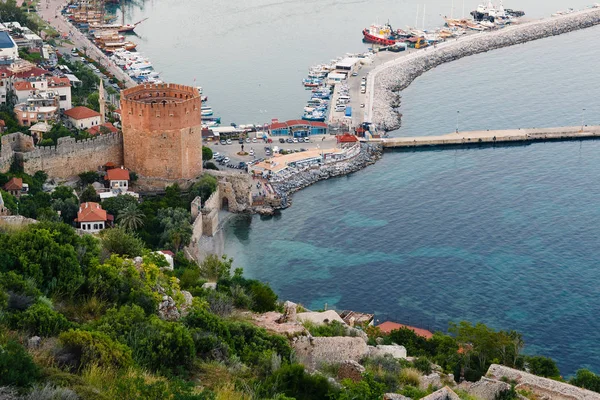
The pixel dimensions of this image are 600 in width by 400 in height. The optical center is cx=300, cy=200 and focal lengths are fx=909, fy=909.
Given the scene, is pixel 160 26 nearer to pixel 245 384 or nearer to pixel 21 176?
pixel 21 176

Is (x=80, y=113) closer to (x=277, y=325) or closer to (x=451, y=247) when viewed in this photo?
(x=451, y=247)

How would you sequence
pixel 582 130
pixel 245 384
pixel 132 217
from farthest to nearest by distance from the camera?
1. pixel 582 130
2. pixel 132 217
3. pixel 245 384

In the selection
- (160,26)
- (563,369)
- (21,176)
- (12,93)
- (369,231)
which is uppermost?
(160,26)

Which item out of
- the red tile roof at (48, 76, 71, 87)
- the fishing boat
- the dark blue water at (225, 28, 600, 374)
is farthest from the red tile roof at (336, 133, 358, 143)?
the fishing boat

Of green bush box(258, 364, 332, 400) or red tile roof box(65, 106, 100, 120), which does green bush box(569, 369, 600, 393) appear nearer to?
green bush box(258, 364, 332, 400)

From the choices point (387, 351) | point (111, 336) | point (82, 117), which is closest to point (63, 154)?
point (82, 117)

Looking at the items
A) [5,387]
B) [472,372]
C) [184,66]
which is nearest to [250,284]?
[472,372]
